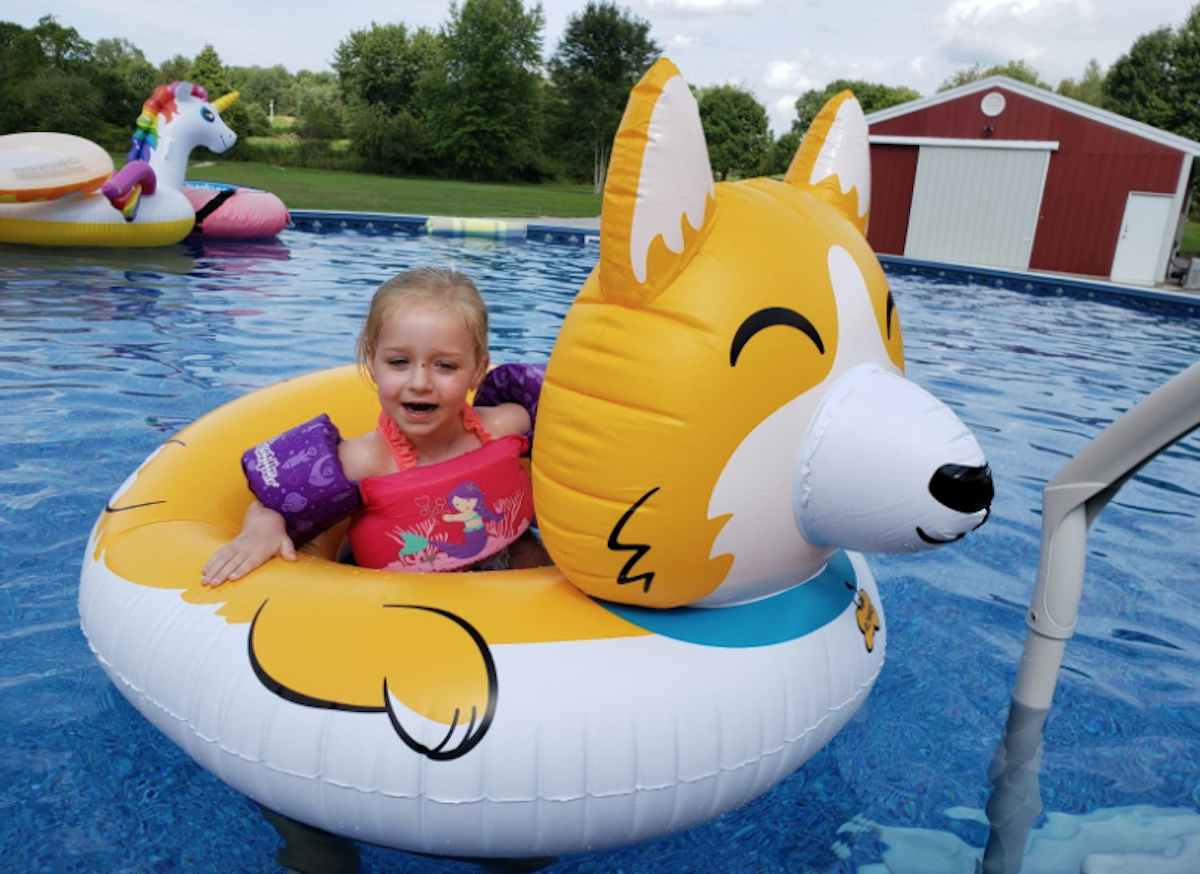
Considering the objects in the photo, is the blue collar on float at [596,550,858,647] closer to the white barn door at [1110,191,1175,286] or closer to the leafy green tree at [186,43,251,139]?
the white barn door at [1110,191,1175,286]

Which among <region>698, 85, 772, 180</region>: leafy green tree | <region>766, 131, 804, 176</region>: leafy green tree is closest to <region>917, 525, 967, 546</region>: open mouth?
<region>766, 131, 804, 176</region>: leafy green tree

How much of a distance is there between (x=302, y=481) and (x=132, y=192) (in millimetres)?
7880

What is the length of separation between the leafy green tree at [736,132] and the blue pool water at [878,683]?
27165mm

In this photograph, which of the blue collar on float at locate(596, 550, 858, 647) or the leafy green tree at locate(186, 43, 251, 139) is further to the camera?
the leafy green tree at locate(186, 43, 251, 139)

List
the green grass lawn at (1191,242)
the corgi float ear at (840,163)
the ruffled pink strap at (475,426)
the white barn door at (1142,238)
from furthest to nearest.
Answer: the green grass lawn at (1191,242) → the white barn door at (1142,238) → the ruffled pink strap at (475,426) → the corgi float ear at (840,163)

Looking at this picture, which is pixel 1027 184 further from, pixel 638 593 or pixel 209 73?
pixel 209 73

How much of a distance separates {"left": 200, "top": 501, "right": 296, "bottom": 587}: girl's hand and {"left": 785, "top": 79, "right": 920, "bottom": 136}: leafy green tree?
133ft

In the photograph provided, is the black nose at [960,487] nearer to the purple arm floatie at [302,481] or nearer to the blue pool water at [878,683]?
the blue pool water at [878,683]

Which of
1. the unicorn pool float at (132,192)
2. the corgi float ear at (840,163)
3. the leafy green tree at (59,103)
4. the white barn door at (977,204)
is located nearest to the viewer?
the corgi float ear at (840,163)

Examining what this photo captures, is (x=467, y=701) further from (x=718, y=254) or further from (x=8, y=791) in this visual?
(x=8, y=791)

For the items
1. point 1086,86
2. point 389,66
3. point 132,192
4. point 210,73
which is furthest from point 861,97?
point 132,192

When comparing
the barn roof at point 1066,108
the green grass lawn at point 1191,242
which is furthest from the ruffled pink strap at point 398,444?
the green grass lawn at point 1191,242

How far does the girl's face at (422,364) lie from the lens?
184 cm

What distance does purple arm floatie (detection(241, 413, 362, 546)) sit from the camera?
187cm
